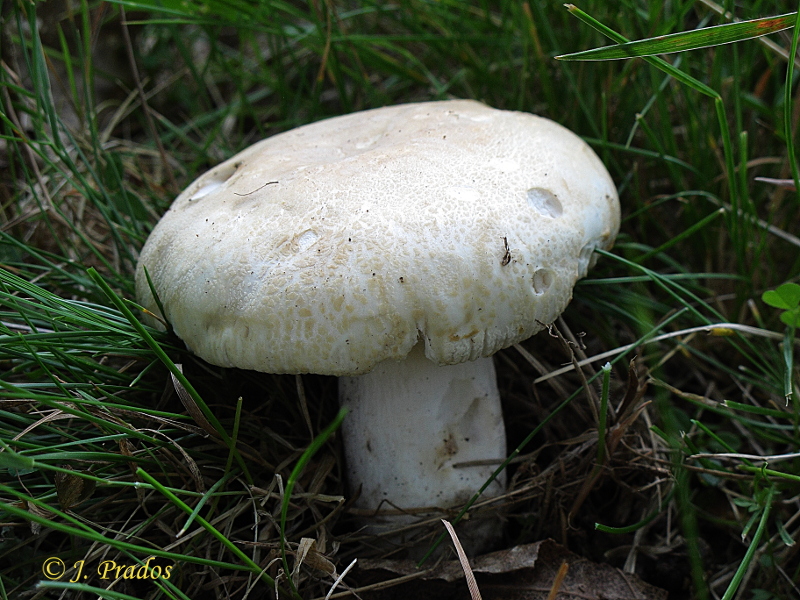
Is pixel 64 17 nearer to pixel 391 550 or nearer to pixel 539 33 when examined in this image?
pixel 539 33

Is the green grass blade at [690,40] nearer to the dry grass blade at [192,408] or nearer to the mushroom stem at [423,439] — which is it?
the mushroom stem at [423,439]

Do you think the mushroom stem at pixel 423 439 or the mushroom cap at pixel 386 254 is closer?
the mushroom cap at pixel 386 254

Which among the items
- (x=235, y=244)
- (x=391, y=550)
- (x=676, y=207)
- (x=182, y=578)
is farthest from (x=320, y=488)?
(x=676, y=207)

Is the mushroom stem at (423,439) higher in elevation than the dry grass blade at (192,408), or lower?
lower

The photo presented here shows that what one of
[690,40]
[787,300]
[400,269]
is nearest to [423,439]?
[400,269]

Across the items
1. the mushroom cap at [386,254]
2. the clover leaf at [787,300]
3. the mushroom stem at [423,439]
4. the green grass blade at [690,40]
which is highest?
the green grass blade at [690,40]

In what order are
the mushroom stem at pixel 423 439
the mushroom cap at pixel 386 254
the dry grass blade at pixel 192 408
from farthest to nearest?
the mushroom stem at pixel 423 439, the dry grass blade at pixel 192 408, the mushroom cap at pixel 386 254

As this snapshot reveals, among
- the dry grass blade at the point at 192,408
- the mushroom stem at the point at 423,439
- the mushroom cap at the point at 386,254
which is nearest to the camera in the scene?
the mushroom cap at the point at 386,254

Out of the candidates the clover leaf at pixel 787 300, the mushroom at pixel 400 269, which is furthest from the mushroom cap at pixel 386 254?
the clover leaf at pixel 787 300

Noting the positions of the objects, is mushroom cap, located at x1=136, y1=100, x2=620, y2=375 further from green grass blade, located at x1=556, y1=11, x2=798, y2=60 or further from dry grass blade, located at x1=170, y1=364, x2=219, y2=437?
green grass blade, located at x1=556, y1=11, x2=798, y2=60

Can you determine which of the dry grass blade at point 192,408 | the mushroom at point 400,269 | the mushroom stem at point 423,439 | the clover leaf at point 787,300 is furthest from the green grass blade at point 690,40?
the dry grass blade at point 192,408

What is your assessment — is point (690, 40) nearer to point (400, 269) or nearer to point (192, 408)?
point (400, 269)
